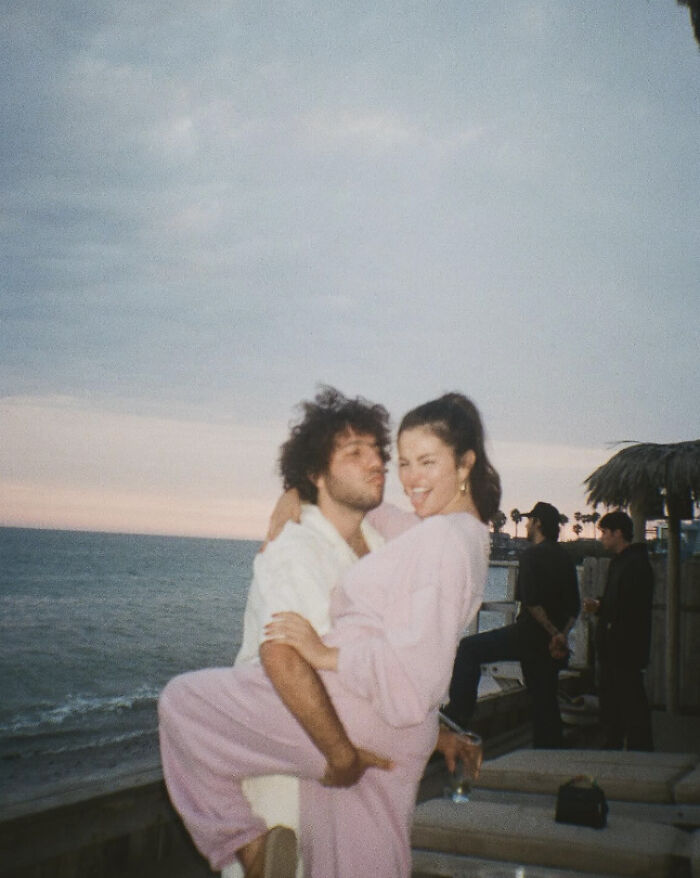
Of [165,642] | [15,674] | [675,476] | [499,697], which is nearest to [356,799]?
[499,697]

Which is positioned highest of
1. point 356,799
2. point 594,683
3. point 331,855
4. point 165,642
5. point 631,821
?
point 356,799

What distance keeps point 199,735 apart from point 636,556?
17.5 feet

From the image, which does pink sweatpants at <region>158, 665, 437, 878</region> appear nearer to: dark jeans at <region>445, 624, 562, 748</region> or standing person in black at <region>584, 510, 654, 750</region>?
dark jeans at <region>445, 624, 562, 748</region>

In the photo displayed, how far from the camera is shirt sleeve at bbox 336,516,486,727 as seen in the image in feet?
Answer: 4.62

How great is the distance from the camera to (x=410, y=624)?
1.44 metres

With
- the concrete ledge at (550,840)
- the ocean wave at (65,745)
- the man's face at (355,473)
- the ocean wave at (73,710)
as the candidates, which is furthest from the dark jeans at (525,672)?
the ocean wave at (73,710)

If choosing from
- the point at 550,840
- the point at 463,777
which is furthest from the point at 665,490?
the point at 550,840

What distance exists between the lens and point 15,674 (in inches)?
1319

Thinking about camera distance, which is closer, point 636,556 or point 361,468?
point 361,468

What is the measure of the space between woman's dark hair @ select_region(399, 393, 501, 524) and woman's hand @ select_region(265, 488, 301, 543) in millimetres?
350

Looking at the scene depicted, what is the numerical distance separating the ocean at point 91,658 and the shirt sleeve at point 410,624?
1.98m

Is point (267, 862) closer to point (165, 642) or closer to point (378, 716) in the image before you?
point (378, 716)

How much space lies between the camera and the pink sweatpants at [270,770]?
1520 millimetres

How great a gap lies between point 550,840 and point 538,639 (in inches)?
134
